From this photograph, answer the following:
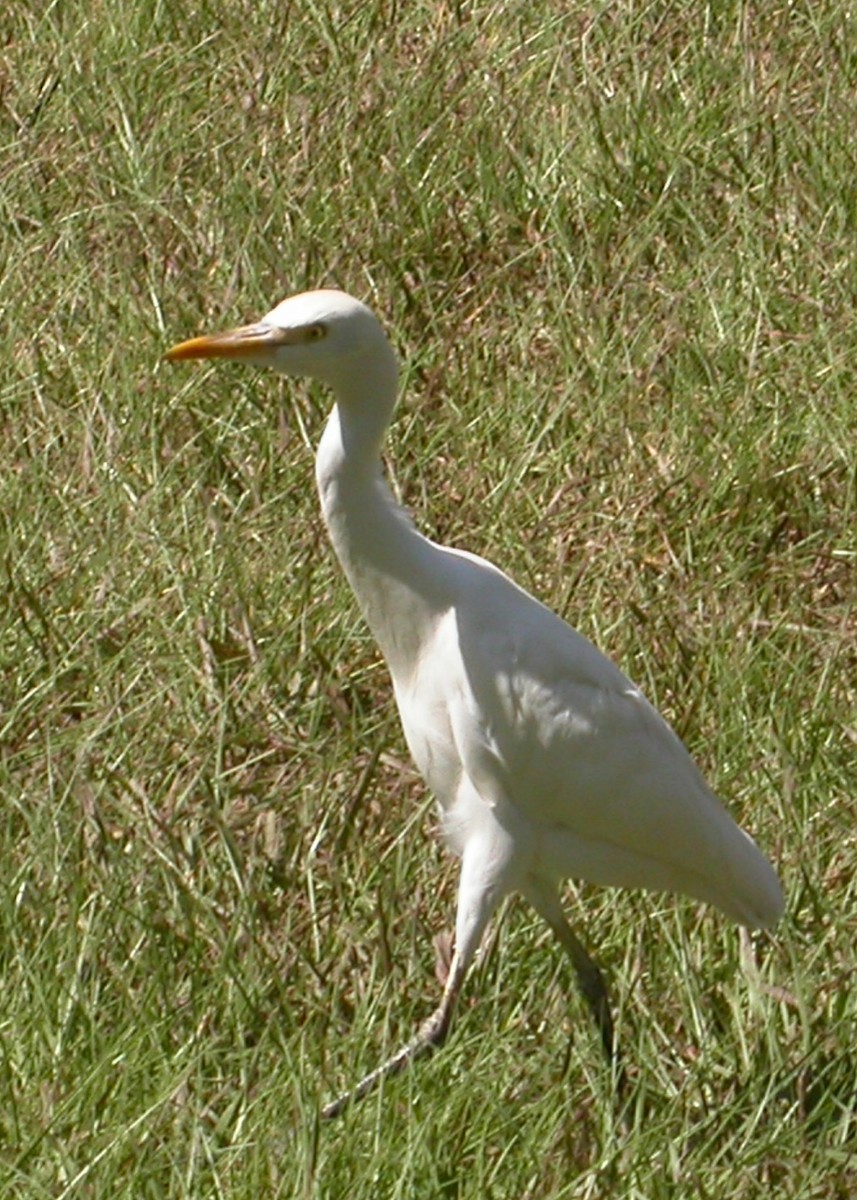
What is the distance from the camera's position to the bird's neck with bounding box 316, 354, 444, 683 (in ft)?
11.7

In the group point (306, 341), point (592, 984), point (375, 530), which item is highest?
point (306, 341)

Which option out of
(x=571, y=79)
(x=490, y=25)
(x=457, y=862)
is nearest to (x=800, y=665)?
(x=457, y=862)

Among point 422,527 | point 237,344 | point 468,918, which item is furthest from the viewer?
point 422,527

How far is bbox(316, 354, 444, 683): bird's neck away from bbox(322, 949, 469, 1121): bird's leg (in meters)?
0.49

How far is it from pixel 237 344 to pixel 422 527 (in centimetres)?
155

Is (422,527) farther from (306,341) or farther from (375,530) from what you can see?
(306,341)

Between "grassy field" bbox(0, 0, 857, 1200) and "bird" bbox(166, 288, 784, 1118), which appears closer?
"grassy field" bbox(0, 0, 857, 1200)

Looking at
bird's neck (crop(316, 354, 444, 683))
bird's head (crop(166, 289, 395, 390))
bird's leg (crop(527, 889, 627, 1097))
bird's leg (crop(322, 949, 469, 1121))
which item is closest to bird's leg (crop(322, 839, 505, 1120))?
bird's leg (crop(322, 949, 469, 1121))

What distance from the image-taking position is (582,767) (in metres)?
3.70

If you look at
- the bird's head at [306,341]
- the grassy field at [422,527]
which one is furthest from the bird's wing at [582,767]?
the bird's head at [306,341]

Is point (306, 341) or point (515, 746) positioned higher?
point (306, 341)

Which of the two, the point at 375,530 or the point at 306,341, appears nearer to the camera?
the point at 306,341

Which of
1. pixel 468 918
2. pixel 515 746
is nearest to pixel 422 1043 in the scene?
pixel 468 918

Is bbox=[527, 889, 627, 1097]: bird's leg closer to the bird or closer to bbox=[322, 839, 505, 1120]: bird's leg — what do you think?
the bird
